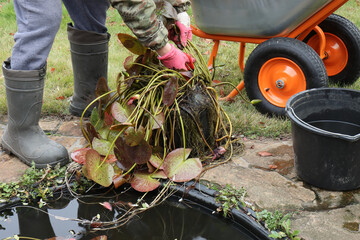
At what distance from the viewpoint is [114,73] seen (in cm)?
332

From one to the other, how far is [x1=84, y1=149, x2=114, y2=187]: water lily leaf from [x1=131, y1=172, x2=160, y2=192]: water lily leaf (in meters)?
0.12

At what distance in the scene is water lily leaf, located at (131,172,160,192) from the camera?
180cm

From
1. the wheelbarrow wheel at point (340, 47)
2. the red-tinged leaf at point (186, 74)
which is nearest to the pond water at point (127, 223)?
the red-tinged leaf at point (186, 74)

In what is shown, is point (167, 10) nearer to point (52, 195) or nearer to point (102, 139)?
point (102, 139)

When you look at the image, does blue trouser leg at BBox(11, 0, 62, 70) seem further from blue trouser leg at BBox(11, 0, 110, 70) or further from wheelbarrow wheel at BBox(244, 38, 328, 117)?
wheelbarrow wheel at BBox(244, 38, 328, 117)

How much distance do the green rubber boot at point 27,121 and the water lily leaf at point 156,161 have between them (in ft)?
1.54

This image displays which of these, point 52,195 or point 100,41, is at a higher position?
point 100,41

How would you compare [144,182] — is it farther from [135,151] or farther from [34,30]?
[34,30]

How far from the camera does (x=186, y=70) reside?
6.48 ft

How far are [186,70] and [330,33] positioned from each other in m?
1.42

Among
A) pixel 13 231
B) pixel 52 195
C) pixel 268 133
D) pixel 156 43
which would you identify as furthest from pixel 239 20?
pixel 13 231

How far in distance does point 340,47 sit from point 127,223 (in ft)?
6.70

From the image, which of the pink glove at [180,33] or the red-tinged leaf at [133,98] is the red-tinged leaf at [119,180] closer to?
the red-tinged leaf at [133,98]

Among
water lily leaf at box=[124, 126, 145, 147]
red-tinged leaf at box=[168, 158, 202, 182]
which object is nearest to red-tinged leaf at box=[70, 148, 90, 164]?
water lily leaf at box=[124, 126, 145, 147]
